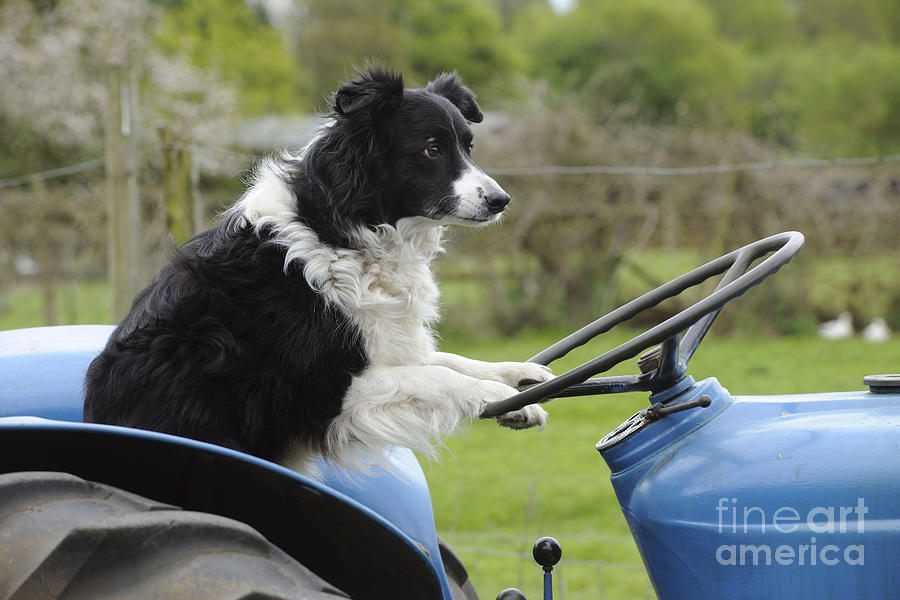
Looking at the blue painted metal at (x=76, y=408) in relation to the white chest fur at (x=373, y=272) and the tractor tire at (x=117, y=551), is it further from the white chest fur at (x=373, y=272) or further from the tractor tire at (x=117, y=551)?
the tractor tire at (x=117, y=551)

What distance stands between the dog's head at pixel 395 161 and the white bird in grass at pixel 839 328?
7.54 m

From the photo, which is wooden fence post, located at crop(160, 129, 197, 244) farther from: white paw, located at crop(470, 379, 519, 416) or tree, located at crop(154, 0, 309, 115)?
tree, located at crop(154, 0, 309, 115)

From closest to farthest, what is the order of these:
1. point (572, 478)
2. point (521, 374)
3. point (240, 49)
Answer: point (521, 374) < point (572, 478) < point (240, 49)

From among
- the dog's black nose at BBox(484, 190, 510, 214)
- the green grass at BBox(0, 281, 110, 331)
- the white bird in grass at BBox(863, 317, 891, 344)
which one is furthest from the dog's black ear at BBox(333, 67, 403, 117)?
the green grass at BBox(0, 281, 110, 331)

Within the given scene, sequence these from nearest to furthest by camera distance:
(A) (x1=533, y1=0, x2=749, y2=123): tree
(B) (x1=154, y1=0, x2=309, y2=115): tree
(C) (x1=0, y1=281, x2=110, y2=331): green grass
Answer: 1. (C) (x1=0, y1=281, x2=110, y2=331): green grass
2. (B) (x1=154, y1=0, x2=309, y2=115): tree
3. (A) (x1=533, y1=0, x2=749, y2=123): tree

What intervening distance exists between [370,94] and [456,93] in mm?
428

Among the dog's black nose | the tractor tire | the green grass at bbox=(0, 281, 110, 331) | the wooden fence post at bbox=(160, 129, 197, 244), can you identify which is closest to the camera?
the tractor tire

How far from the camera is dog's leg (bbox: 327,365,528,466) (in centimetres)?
197

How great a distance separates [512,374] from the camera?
2.08 m

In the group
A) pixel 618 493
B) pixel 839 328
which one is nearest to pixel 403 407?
pixel 618 493

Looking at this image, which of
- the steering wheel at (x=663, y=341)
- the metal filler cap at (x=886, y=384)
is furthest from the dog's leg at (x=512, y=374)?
the metal filler cap at (x=886, y=384)

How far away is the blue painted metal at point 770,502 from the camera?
1.53 metres

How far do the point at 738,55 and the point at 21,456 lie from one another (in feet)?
148

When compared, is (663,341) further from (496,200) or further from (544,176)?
(544,176)
